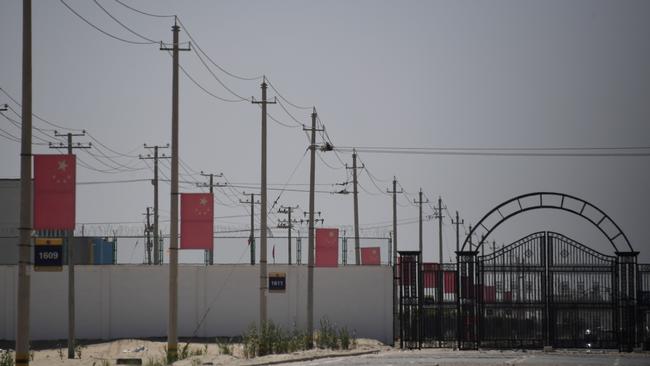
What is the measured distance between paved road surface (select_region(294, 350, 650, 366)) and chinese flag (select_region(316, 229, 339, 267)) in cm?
1126

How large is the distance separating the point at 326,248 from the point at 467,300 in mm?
11652

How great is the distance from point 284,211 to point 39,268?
57.9 meters

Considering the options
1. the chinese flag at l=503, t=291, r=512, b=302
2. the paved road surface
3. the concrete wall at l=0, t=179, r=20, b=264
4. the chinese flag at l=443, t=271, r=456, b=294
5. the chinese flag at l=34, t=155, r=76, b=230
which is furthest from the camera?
the concrete wall at l=0, t=179, r=20, b=264

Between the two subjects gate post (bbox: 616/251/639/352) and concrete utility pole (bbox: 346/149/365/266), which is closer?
gate post (bbox: 616/251/639/352)

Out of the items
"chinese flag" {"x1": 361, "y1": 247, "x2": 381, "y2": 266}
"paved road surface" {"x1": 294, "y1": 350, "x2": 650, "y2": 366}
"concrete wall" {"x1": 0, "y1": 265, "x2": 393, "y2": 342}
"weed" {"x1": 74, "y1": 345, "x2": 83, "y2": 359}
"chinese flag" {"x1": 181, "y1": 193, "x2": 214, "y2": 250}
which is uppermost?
"chinese flag" {"x1": 181, "y1": 193, "x2": 214, "y2": 250}

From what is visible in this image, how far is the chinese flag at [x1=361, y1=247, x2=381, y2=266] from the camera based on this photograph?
197 ft

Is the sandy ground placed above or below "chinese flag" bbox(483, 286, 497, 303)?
below

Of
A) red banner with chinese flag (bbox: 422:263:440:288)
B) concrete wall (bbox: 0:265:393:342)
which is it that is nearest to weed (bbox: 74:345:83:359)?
concrete wall (bbox: 0:265:393:342)

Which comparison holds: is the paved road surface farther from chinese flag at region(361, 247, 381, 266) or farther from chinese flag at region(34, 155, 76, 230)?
chinese flag at region(361, 247, 381, 266)

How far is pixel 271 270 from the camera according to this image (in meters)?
54.2

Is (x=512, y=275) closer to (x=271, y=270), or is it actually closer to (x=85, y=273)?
(x=271, y=270)

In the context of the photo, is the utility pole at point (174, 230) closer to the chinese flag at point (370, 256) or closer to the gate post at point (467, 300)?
the gate post at point (467, 300)

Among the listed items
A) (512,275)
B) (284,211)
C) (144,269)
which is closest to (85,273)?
(144,269)

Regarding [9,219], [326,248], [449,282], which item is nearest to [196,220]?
[449,282]
